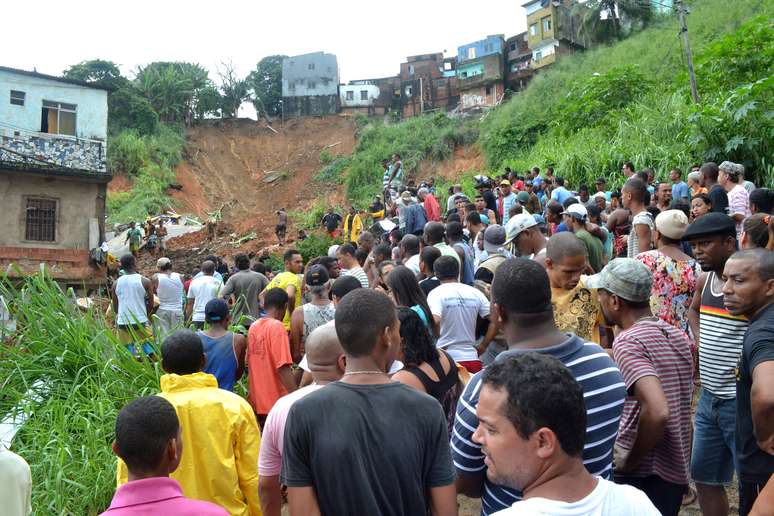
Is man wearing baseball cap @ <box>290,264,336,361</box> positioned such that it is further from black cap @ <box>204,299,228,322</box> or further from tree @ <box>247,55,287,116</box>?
tree @ <box>247,55,287,116</box>

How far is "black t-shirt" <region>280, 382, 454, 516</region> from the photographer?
8.15ft

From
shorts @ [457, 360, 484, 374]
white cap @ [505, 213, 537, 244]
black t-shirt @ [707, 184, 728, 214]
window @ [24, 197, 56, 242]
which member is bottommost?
shorts @ [457, 360, 484, 374]

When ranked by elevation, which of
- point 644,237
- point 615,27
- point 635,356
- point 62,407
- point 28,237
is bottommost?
point 62,407

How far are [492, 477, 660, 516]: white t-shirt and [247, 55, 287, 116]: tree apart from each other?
185ft

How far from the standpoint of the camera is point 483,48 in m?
51.2

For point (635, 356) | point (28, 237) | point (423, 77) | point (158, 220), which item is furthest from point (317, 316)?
point (423, 77)

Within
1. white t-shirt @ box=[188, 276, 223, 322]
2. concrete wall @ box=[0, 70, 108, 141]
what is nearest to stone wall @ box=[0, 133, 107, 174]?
concrete wall @ box=[0, 70, 108, 141]

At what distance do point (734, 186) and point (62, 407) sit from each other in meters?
7.73

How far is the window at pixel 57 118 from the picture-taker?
24797 millimetres

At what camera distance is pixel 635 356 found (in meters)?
3.11

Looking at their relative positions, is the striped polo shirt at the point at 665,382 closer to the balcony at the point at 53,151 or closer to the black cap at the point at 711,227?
the black cap at the point at 711,227

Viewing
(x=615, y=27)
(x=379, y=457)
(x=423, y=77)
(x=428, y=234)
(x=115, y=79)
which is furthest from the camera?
(x=423, y=77)

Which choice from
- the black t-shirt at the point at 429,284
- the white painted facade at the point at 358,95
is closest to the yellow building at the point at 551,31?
the white painted facade at the point at 358,95

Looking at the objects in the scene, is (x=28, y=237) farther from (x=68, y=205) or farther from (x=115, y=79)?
(x=115, y=79)
